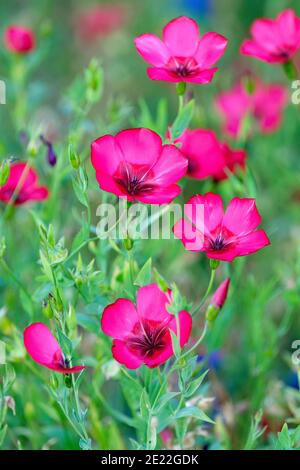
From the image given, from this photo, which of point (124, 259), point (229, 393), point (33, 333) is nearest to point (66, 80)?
point (229, 393)

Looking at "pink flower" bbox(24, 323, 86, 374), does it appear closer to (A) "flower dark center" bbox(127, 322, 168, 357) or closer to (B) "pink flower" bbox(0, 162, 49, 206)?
(A) "flower dark center" bbox(127, 322, 168, 357)

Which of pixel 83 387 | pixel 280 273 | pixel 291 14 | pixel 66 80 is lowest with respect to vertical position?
pixel 83 387

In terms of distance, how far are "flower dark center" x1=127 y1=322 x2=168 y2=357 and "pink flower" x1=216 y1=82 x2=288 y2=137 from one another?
662 millimetres

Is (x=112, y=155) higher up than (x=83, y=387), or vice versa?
(x=112, y=155)

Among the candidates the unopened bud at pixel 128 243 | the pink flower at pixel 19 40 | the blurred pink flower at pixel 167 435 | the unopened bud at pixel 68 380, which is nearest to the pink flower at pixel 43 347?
the unopened bud at pixel 68 380

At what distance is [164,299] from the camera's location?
0.80 meters

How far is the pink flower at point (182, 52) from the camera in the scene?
33.8 inches

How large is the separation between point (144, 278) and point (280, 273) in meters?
0.33

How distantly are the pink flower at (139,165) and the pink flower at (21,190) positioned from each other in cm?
19

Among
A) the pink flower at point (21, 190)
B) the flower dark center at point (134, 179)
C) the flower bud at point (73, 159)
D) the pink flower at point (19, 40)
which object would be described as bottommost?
the pink flower at point (21, 190)

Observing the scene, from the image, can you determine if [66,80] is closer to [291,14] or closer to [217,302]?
[291,14]

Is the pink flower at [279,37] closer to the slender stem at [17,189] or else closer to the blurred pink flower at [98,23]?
the slender stem at [17,189]

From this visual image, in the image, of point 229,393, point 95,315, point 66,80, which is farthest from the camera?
point 66,80

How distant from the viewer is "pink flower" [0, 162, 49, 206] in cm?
99
